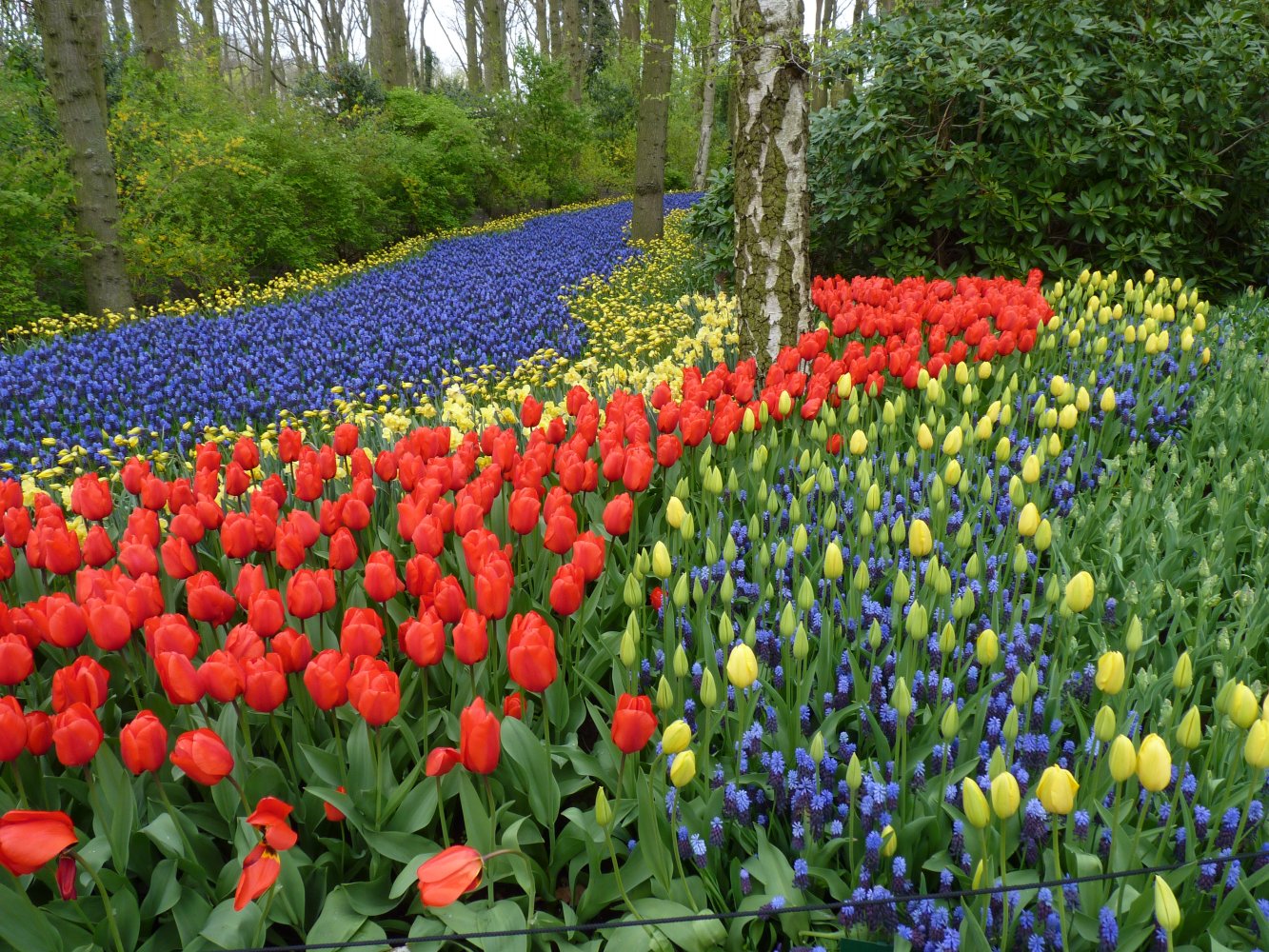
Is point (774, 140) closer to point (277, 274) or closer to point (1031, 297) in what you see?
point (1031, 297)

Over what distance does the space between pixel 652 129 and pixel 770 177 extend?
9453 millimetres

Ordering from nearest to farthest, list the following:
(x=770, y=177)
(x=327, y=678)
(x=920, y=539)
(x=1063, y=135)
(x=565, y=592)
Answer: (x=327, y=678) → (x=565, y=592) → (x=920, y=539) → (x=770, y=177) → (x=1063, y=135)

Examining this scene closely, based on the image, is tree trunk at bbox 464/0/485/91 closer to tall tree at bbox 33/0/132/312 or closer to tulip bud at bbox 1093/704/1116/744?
tall tree at bbox 33/0/132/312

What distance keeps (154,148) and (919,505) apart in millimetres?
12291

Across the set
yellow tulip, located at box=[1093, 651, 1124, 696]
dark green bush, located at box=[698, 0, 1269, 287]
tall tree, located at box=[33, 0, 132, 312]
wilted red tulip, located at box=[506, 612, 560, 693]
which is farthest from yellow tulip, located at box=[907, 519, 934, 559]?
tall tree, located at box=[33, 0, 132, 312]

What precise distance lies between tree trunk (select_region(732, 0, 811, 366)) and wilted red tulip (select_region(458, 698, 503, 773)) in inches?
155

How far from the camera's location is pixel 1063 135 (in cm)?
701

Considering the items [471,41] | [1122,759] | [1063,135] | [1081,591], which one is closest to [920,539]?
[1081,591]

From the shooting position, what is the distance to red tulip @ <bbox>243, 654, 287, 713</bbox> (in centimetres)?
163

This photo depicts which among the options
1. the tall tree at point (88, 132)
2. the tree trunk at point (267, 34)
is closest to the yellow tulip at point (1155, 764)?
the tall tree at point (88, 132)

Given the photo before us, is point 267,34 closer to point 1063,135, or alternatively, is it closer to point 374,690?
point 1063,135

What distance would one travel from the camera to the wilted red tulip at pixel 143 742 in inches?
59.9

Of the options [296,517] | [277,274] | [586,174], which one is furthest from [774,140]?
[586,174]

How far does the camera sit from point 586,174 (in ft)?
92.3
